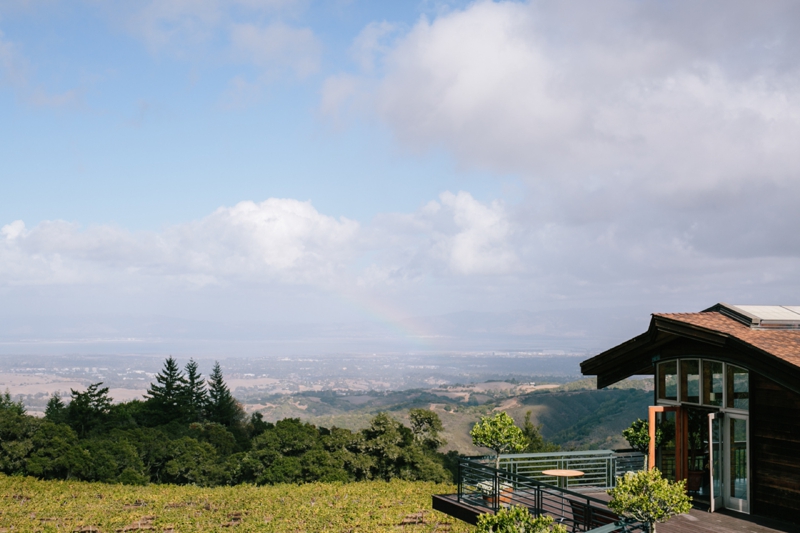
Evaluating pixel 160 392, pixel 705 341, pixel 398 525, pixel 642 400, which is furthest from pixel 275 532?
pixel 642 400

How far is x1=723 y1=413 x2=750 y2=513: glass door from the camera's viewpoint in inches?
504

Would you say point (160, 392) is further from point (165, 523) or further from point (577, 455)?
point (577, 455)

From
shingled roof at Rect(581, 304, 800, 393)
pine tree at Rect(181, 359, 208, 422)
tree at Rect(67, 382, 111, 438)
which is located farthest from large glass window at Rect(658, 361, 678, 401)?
pine tree at Rect(181, 359, 208, 422)

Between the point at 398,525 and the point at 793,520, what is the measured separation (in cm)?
1678

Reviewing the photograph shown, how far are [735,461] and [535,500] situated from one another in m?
3.97

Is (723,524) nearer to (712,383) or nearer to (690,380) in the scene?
(712,383)

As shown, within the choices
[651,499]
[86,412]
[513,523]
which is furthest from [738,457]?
[86,412]

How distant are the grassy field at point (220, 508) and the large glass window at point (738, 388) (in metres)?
15.3

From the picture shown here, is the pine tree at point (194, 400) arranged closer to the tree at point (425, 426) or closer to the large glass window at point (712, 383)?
the tree at point (425, 426)

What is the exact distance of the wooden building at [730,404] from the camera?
39.3 feet

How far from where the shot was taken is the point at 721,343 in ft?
41.8

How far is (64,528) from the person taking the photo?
25250 mm

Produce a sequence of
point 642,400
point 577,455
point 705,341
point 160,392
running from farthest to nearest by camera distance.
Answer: point 642,400
point 160,392
point 577,455
point 705,341

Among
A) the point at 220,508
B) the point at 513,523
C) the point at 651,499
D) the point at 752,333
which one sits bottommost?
the point at 220,508
